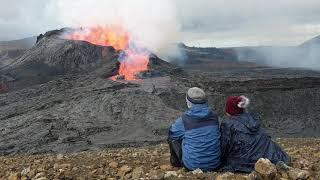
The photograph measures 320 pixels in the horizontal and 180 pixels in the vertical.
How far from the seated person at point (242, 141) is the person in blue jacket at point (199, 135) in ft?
0.54

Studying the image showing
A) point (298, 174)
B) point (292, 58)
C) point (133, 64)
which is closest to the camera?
point (298, 174)

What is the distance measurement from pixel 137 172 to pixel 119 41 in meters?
43.7

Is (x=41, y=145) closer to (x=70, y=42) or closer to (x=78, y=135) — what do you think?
(x=78, y=135)

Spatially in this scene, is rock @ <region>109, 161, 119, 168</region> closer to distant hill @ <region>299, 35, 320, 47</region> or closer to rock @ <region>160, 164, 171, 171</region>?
rock @ <region>160, 164, 171, 171</region>

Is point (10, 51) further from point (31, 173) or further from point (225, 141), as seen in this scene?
point (225, 141)

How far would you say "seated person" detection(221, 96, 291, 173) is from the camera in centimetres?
823

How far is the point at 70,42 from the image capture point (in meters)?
49.2

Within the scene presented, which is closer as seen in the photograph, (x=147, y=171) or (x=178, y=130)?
(x=147, y=171)

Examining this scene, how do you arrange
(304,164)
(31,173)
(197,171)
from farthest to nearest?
(31,173), (304,164), (197,171)

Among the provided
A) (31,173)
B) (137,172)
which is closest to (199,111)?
(137,172)

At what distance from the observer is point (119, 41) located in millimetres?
51406

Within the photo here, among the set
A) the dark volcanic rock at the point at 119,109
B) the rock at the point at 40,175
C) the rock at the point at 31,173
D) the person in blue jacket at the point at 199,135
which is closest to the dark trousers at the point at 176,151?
the person in blue jacket at the point at 199,135

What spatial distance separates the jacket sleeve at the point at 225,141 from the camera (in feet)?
27.3

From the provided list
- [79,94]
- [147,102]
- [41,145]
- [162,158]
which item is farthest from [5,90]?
[162,158]
